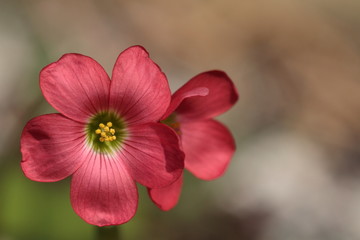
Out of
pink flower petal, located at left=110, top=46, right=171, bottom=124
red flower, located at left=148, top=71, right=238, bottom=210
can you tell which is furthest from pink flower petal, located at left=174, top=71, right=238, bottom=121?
pink flower petal, located at left=110, top=46, right=171, bottom=124

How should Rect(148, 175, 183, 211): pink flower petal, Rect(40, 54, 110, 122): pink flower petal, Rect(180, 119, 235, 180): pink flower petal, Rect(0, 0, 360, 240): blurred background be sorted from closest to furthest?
Rect(40, 54, 110, 122): pink flower petal, Rect(148, 175, 183, 211): pink flower petal, Rect(180, 119, 235, 180): pink flower petal, Rect(0, 0, 360, 240): blurred background

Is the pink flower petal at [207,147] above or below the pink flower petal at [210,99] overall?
below

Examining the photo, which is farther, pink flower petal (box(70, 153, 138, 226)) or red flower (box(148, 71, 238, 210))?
red flower (box(148, 71, 238, 210))

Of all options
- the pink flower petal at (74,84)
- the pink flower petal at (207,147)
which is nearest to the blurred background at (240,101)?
the pink flower petal at (207,147)

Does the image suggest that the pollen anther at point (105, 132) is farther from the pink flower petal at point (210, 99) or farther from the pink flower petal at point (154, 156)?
the pink flower petal at point (210, 99)

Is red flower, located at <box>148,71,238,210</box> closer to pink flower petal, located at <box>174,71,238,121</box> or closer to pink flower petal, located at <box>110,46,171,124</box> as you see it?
pink flower petal, located at <box>174,71,238,121</box>

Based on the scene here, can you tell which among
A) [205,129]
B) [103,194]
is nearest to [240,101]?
[205,129]

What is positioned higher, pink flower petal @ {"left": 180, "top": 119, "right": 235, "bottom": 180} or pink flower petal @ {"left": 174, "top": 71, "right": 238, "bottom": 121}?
pink flower petal @ {"left": 174, "top": 71, "right": 238, "bottom": 121}

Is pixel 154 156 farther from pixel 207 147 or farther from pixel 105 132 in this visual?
pixel 207 147
